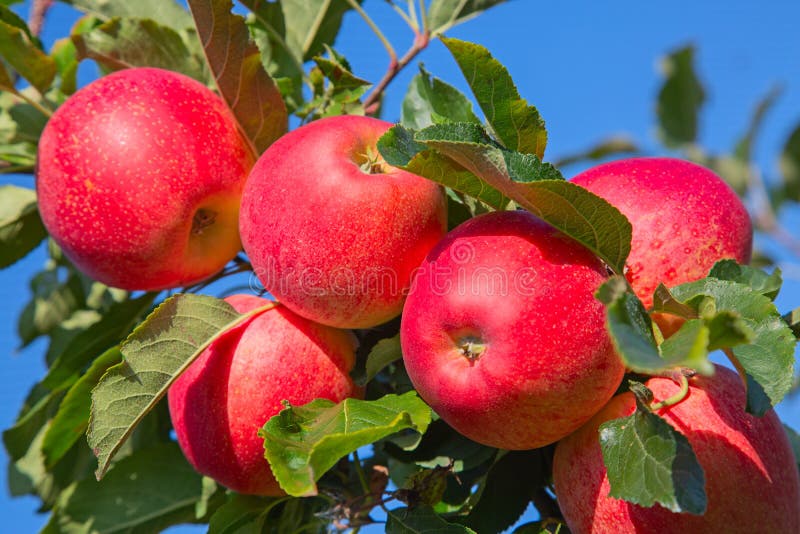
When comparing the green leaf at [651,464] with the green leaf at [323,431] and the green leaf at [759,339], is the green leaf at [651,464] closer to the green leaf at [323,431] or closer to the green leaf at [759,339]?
the green leaf at [759,339]

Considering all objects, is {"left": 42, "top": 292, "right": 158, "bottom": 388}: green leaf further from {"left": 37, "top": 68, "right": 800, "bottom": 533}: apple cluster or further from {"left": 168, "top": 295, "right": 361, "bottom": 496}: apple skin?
{"left": 168, "top": 295, "right": 361, "bottom": 496}: apple skin

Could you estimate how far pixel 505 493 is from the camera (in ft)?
4.81

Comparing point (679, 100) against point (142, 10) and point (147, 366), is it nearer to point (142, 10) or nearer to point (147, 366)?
point (142, 10)

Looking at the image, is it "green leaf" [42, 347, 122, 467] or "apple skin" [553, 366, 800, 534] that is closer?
"apple skin" [553, 366, 800, 534]

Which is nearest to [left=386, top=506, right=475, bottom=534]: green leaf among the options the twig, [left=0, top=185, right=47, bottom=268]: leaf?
[left=0, top=185, right=47, bottom=268]: leaf

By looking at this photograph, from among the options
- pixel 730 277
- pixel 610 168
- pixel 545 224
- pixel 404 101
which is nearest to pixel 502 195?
pixel 545 224

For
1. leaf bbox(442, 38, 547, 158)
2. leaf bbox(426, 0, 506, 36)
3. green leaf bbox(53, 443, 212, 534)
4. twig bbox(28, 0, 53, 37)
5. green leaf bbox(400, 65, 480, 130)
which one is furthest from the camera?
twig bbox(28, 0, 53, 37)

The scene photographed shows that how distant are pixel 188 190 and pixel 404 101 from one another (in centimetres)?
52

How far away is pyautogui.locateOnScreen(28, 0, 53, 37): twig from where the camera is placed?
94.3 inches

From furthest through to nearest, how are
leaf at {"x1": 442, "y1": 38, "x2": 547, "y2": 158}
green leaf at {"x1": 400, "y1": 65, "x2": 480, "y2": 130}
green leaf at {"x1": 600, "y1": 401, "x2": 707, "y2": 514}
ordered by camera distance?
green leaf at {"x1": 400, "y1": 65, "x2": 480, "y2": 130}, leaf at {"x1": 442, "y1": 38, "x2": 547, "y2": 158}, green leaf at {"x1": 600, "y1": 401, "x2": 707, "y2": 514}

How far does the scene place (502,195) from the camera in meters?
1.30

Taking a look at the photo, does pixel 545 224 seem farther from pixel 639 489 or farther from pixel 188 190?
pixel 188 190

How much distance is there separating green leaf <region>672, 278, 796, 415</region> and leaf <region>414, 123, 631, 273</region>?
0.14 meters

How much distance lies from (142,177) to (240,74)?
0.93 ft
